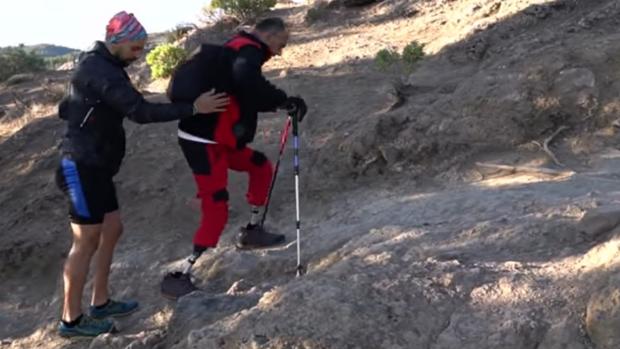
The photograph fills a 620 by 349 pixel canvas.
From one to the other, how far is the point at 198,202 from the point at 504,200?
127 inches

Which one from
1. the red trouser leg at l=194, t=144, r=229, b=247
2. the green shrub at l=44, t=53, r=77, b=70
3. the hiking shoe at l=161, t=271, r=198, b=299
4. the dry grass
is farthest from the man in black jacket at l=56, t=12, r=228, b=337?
the green shrub at l=44, t=53, r=77, b=70

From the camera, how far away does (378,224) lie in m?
6.02

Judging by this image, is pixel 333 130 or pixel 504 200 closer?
pixel 504 200

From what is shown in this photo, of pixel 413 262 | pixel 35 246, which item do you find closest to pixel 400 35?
pixel 35 246

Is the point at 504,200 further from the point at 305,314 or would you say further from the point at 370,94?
the point at 370,94

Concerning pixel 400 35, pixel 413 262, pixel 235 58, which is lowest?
pixel 400 35

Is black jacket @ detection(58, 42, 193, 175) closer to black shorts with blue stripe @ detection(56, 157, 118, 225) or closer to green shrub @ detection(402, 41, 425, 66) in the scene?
black shorts with blue stripe @ detection(56, 157, 118, 225)

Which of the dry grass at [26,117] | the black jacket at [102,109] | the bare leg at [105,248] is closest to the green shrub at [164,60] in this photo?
the dry grass at [26,117]

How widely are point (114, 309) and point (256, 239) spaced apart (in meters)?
1.28

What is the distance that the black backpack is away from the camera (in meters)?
5.19

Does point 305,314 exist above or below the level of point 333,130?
above

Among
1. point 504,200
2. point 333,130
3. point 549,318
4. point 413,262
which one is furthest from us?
point 333,130

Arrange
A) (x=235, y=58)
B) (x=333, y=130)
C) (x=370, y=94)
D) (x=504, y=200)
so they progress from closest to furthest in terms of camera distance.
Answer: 1. (x=235, y=58)
2. (x=504, y=200)
3. (x=333, y=130)
4. (x=370, y=94)

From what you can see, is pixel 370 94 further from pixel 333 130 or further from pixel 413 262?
pixel 413 262
